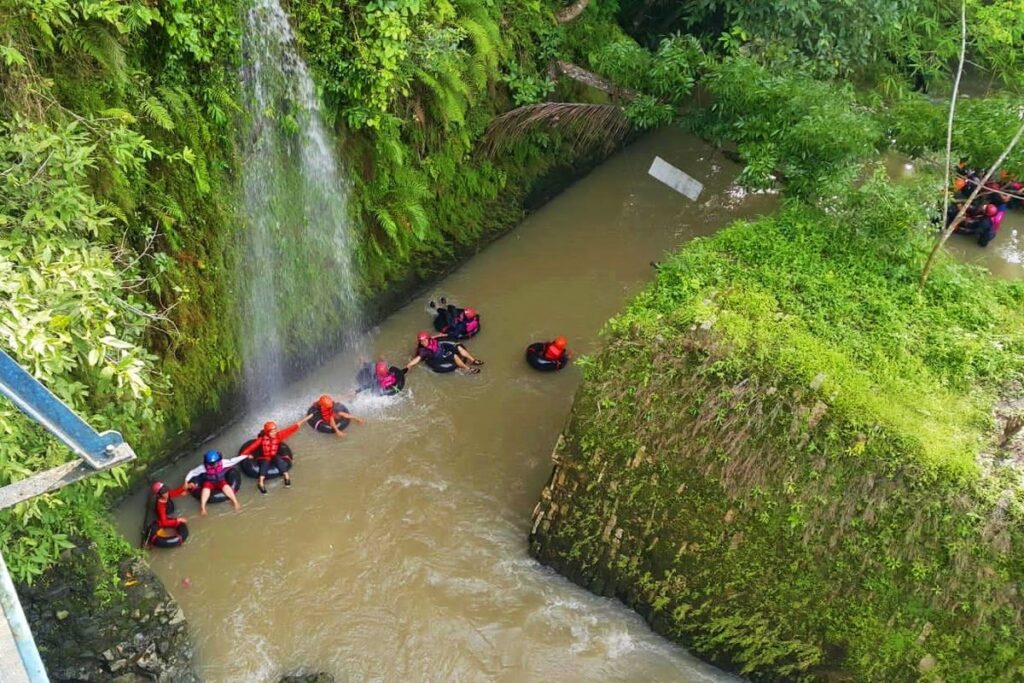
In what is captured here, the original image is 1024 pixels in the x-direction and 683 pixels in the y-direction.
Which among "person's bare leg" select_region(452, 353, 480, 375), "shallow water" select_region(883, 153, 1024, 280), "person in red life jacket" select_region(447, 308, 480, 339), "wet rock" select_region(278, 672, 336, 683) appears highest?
"shallow water" select_region(883, 153, 1024, 280)

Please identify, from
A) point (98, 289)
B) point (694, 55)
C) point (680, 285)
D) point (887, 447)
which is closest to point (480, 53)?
point (694, 55)

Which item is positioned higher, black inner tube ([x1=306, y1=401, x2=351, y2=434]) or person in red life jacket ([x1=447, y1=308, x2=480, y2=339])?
person in red life jacket ([x1=447, y1=308, x2=480, y2=339])

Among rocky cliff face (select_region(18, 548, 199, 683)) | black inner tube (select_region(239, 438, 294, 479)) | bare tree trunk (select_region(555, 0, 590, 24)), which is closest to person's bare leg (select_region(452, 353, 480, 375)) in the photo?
black inner tube (select_region(239, 438, 294, 479))

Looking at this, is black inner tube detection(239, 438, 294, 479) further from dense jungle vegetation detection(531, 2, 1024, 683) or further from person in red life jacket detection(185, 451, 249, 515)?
dense jungle vegetation detection(531, 2, 1024, 683)

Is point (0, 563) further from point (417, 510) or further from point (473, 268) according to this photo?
point (473, 268)

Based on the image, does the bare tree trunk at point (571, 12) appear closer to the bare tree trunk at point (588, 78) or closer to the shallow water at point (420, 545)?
the bare tree trunk at point (588, 78)

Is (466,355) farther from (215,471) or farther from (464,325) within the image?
(215,471)

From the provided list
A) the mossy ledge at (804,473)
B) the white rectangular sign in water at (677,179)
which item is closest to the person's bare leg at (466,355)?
the mossy ledge at (804,473)
